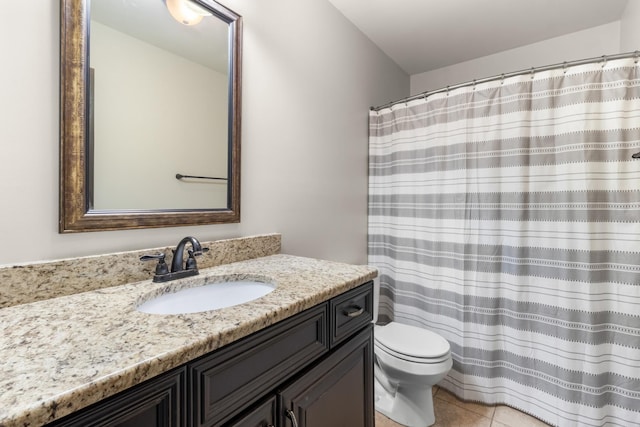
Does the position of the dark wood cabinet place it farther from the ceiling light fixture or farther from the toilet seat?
the ceiling light fixture

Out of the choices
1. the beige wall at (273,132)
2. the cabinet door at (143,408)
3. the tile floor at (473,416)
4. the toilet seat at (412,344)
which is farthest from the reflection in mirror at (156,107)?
the tile floor at (473,416)

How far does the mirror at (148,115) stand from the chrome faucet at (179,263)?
0.12 meters

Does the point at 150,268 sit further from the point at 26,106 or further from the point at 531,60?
the point at 531,60

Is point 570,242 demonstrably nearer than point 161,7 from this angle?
No

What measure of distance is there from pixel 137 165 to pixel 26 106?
31cm

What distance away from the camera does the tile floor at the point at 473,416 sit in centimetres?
163

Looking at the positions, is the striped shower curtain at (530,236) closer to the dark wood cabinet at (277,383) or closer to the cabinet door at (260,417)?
the dark wood cabinet at (277,383)

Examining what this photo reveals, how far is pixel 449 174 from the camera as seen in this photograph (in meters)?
1.88

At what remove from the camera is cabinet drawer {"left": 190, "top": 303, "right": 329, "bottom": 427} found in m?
0.60

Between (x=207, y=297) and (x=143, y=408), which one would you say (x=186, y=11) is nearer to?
(x=207, y=297)

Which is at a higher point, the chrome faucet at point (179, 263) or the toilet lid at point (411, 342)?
the chrome faucet at point (179, 263)

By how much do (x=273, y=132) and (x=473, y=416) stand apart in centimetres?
192

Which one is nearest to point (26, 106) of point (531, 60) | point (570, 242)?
point (570, 242)

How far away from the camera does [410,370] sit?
1.51m
